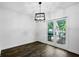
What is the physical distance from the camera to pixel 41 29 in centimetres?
475

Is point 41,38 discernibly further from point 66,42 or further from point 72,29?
point 72,29

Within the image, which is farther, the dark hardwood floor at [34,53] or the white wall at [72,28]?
the white wall at [72,28]

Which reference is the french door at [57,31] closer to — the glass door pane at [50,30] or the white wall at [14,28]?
the glass door pane at [50,30]

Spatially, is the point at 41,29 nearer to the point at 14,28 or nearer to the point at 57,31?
the point at 57,31

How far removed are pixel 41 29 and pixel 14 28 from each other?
183cm

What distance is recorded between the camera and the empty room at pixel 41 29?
2805 millimetres

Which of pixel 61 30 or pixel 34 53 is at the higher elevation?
pixel 61 30

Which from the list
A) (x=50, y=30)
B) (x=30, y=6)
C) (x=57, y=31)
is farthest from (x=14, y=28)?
(x=57, y=31)

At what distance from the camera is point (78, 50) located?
2730 mm

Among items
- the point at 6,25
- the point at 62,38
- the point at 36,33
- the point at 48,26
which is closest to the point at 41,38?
the point at 36,33

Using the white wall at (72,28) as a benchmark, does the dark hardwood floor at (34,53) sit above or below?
below

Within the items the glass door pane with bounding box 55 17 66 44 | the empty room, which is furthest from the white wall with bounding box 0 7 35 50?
the glass door pane with bounding box 55 17 66 44

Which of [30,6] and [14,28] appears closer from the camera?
[14,28]

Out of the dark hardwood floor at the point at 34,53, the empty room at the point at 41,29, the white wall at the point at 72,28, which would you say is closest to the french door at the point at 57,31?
the empty room at the point at 41,29
